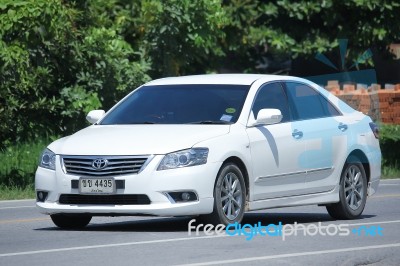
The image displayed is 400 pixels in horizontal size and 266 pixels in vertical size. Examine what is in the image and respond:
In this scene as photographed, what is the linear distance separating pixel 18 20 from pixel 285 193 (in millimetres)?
7754

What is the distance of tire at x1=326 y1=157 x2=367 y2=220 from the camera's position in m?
14.7

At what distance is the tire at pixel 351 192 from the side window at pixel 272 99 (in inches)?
41.2

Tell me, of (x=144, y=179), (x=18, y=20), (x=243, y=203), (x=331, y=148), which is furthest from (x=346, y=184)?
(x=18, y=20)

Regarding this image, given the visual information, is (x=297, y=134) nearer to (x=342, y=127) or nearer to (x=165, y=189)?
(x=342, y=127)

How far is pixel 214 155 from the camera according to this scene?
1277cm

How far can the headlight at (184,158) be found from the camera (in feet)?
41.3

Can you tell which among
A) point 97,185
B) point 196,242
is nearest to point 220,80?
point 97,185

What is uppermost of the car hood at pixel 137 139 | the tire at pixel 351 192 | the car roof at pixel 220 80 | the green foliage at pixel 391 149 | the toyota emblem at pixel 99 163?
the car roof at pixel 220 80

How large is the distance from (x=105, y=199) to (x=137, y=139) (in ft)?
2.09

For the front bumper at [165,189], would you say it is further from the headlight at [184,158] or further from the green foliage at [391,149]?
the green foliage at [391,149]

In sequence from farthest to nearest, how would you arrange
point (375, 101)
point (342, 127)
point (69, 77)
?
point (375, 101), point (69, 77), point (342, 127)

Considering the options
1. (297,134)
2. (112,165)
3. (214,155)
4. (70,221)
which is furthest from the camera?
(297,134)

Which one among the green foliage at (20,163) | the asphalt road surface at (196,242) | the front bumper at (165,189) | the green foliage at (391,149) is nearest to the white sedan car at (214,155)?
the front bumper at (165,189)

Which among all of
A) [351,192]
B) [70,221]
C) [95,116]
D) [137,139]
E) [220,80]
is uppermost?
[220,80]
